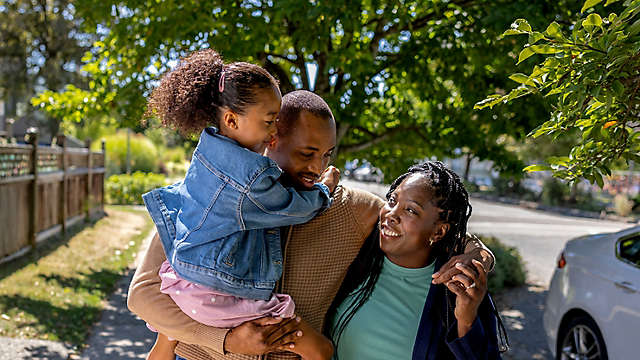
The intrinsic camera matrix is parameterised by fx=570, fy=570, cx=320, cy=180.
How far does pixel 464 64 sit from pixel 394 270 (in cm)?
512

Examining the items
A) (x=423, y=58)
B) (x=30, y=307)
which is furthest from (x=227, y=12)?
(x=30, y=307)

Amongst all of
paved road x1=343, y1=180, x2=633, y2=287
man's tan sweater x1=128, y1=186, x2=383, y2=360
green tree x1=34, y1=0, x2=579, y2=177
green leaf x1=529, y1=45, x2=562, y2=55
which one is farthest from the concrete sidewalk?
paved road x1=343, y1=180, x2=633, y2=287

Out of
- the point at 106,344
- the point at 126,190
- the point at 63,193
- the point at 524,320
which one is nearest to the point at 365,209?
the point at 106,344

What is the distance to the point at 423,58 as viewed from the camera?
20.7 feet

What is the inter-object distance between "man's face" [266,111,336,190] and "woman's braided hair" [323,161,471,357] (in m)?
0.30

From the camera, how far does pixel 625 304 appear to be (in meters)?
4.12

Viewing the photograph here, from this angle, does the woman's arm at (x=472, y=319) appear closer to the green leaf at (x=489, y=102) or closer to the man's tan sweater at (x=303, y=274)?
the man's tan sweater at (x=303, y=274)

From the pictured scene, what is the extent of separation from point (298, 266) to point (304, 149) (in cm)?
38

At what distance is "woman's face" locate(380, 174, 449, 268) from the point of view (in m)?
1.84

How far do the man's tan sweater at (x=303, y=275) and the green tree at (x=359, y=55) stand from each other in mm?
2894

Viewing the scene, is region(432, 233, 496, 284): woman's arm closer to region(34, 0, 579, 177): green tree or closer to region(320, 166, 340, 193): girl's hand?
region(320, 166, 340, 193): girl's hand

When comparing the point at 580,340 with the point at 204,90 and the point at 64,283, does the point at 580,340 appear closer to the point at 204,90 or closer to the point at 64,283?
the point at 204,90

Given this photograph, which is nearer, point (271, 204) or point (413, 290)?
point (271, 204)

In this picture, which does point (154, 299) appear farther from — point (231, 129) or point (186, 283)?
point (231, 129)
